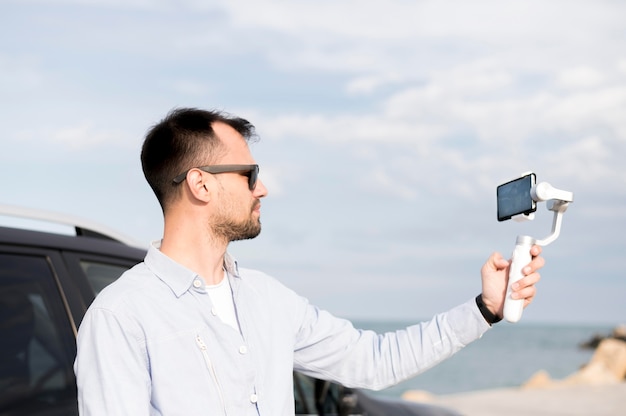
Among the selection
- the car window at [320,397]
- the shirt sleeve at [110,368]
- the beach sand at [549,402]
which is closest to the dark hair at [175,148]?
the shirt sleeve at [110,368]

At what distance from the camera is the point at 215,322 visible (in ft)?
9.04

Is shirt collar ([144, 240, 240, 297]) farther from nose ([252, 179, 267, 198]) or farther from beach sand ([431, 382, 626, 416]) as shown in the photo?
beach sand ([431, 382, 626, 416])

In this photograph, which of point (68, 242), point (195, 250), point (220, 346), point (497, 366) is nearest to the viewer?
point (220, 346)

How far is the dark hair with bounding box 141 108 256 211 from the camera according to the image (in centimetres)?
296

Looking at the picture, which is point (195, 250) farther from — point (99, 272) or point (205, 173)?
point (99, 272)

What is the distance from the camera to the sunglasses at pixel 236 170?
9.59 feet

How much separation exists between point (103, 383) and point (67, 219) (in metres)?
1.45

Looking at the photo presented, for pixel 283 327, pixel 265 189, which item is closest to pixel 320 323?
pixel 283 327

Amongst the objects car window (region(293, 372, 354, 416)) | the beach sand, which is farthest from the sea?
car window (region(293, 372, 354, 416))

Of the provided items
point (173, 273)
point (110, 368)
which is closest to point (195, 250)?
point (173, 273)

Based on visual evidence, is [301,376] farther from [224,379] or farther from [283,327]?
[224,379]

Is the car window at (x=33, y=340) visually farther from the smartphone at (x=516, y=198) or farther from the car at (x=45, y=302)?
the smartphone at (x=516, y=198)

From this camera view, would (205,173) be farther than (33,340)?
No

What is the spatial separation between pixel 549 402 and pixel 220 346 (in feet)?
39.5
